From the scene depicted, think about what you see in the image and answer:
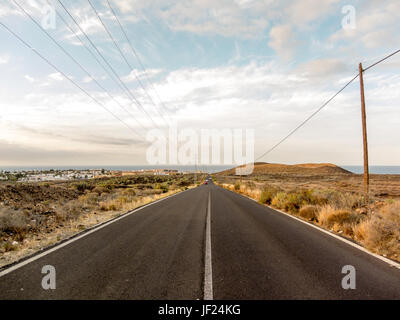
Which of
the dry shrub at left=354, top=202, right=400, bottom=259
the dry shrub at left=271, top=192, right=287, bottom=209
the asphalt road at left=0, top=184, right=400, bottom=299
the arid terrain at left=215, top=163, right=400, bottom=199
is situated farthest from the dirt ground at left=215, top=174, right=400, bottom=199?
the asphalt road at left=0, top=184, right=400, bottom=299

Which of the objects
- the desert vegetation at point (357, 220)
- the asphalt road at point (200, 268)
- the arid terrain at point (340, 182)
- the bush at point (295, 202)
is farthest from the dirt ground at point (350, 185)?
the asphalt road at point (200, 268)

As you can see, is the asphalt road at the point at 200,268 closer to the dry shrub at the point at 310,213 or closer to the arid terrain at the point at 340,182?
the dry shrub at the point at 310,213

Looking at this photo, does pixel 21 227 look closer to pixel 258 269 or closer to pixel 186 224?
pixel 186 224

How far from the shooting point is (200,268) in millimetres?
4785

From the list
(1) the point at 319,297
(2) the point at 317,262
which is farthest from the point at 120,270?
(2) the point at 317,262

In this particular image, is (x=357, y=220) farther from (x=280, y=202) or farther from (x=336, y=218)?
(x=280, y=202)

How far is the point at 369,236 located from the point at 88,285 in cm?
676

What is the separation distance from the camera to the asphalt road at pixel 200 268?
3.73 m

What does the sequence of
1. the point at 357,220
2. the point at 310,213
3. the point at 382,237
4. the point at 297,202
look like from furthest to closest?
the point at 297,202 < the point at 310,213 < the point at 357,220 < the point at 382,237

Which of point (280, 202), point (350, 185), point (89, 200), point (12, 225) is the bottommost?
point (350, 185)

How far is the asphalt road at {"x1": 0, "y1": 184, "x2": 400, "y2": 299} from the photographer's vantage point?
12.3ft

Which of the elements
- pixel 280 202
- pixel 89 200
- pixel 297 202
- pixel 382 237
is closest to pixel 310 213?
pixel 297 202
